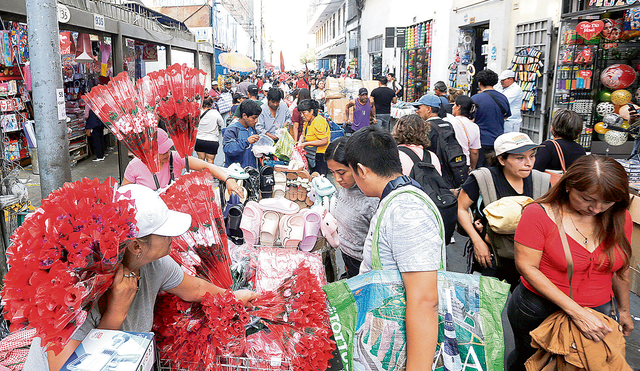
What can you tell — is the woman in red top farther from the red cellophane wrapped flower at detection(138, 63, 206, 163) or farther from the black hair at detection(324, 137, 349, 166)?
the red cellophane wrapped flower at detection(138, 63, 206, 163)

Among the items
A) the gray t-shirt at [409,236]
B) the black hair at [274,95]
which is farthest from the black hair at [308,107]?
the gray t-shirt at [409,236]

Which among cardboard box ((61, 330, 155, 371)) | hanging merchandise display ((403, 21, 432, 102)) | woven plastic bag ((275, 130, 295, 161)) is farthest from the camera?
hanging merchandise display ((403, 21, 432, 102))

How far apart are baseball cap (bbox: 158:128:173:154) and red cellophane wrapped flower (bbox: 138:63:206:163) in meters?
0.09

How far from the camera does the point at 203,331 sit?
1.81 meters

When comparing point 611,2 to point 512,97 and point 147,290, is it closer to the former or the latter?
point 512,97

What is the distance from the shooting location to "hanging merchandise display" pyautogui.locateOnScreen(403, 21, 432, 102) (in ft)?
54.4

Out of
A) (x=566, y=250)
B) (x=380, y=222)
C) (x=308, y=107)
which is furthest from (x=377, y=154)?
(x=308, y=107)

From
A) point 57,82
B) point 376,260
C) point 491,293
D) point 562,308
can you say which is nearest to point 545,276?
point 562,308

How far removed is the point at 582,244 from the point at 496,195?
2.78ft

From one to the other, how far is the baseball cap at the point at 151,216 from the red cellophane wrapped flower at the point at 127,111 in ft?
5.14

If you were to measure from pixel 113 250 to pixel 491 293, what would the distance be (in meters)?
1.38

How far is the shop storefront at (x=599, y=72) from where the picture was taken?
784 centimetres

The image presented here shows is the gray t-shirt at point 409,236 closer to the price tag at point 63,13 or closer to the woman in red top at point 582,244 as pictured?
the woman in red top at point 582,244

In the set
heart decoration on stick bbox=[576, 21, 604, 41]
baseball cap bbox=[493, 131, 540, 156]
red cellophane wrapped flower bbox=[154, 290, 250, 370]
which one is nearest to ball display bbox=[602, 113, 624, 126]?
heart decoration on stick bbox=[576, 21, 604, 41]
